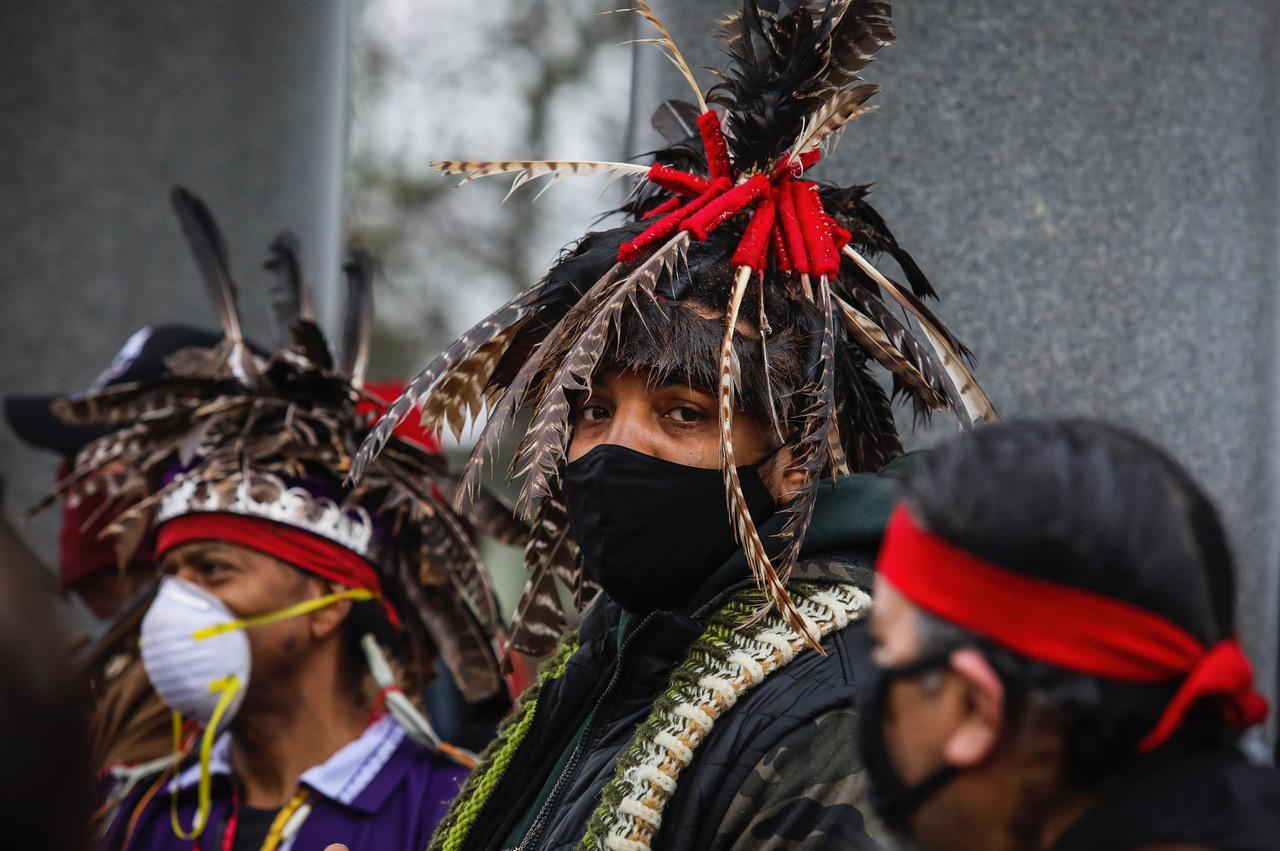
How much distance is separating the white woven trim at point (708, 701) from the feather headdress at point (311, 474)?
163cm

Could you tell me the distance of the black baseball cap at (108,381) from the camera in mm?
4203

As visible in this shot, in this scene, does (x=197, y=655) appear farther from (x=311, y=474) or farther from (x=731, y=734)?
(x=731, y=734)

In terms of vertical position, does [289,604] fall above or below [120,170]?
below

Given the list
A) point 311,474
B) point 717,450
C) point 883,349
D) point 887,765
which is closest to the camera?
point 887,765

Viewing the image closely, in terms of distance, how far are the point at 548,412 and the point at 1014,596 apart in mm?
1137

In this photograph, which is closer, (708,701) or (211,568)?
(708,701)

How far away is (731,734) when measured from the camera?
205 cm

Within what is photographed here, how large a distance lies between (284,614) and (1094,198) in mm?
2158

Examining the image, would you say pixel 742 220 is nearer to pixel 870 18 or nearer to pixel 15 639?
pixel 870 18

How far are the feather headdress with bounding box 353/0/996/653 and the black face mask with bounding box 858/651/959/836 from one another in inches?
26.7

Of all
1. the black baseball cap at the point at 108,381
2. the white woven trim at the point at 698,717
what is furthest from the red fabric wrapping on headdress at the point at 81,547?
the white woven trim at the point at 698,717

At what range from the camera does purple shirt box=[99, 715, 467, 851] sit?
3.42 m

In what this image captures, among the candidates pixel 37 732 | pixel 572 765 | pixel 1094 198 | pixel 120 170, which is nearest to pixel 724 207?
pixel 572 765

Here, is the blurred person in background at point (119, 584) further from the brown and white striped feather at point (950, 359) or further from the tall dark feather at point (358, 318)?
the brown and white striped feather at point (950, 359)
